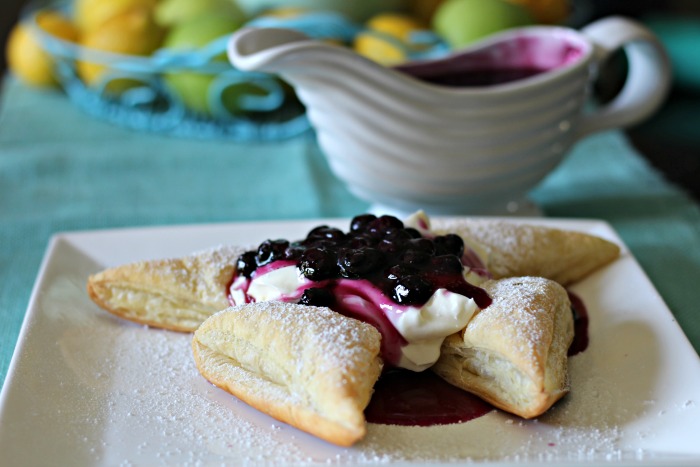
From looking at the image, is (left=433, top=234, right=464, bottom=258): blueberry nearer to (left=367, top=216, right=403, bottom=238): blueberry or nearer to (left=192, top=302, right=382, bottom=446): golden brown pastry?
(left=367, top=216, right=403, bottom=238): blueberry

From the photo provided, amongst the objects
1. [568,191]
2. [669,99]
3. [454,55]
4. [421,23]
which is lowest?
Result: [669,99]

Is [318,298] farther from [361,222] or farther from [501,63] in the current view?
[501,63]

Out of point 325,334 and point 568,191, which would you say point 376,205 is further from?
point 325,334

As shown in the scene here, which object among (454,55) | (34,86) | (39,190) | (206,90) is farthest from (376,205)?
(34,86)

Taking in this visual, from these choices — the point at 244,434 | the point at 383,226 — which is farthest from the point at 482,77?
the point at 244,434

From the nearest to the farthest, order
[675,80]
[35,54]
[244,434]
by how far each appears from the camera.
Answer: [244,434], [35,54], [675,80]

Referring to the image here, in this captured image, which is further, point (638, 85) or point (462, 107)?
point (638, 85)
